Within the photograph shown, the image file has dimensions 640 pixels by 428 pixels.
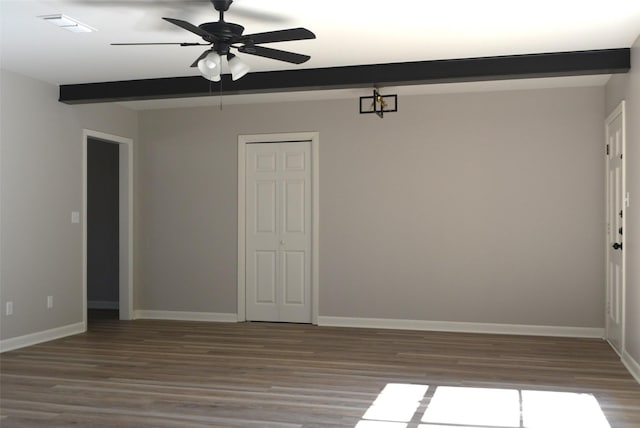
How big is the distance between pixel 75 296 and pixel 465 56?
4548 millimetres

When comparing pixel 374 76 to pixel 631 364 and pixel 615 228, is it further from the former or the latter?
pixel 631 364

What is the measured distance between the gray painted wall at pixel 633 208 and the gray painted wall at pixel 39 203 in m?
5.25

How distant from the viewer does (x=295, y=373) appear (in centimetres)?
508

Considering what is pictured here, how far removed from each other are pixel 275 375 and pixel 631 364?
8.91ft

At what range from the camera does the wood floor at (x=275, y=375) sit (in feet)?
13.1

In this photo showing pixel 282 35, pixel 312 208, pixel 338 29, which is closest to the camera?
pixel 282 35

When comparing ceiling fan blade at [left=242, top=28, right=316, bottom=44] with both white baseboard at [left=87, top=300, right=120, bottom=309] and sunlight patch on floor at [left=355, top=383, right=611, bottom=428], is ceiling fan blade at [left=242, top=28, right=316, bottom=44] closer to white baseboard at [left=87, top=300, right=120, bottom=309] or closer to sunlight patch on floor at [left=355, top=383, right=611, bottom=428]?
sunlight patch on floor at [left=355, top=383, right=611, bottom=428]

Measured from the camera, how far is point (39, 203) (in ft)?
21.1

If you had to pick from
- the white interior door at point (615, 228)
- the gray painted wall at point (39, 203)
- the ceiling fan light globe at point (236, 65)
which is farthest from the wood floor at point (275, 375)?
the ceiling fan light globe at point (236, 65)

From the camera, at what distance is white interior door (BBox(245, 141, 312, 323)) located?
24.9ft

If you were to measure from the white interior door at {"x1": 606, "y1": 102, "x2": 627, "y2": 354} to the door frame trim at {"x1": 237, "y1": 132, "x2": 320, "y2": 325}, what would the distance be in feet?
9.81

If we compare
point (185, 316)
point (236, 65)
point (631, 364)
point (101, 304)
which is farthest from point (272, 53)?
point (101, 304)

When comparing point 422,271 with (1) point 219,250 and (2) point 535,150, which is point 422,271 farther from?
(1) point 219,250

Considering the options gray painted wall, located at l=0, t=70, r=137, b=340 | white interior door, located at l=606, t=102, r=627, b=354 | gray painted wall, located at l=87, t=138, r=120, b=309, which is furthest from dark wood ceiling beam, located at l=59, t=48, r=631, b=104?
gray painted wall, located at l=87, t=138, r=120, b=309
